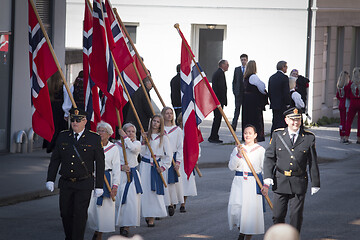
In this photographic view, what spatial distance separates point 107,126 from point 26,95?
7.95 meters

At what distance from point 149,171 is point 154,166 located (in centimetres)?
10

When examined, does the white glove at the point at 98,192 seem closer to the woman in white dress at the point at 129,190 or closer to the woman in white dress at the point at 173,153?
the woman in white dress at the point at 129,190

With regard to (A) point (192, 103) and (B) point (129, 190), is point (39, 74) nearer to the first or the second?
(B) point (129, 190)

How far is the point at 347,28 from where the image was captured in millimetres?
28875

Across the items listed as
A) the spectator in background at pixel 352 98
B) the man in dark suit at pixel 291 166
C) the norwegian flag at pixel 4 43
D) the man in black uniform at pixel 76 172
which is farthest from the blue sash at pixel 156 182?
the spectator in background at pixel 352 98

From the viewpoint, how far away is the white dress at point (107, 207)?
10.3m

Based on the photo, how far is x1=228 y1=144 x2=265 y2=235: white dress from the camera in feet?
34.2

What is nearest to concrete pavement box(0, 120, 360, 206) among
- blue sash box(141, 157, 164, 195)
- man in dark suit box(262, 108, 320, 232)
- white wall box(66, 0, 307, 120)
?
blue sash box(141, 157, 164, 195)

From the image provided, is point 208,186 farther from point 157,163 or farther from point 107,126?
point 107,126

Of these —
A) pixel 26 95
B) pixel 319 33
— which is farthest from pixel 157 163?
pixel 319 33

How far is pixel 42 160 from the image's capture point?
16.8 metres

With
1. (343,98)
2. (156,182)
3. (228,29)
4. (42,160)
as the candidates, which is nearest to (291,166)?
(156,182)

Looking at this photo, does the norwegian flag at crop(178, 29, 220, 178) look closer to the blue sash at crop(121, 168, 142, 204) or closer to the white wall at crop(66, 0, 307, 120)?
the blue sash at crop(121, 168, 142, 204)

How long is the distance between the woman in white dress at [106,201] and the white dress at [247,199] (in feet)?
5.05
